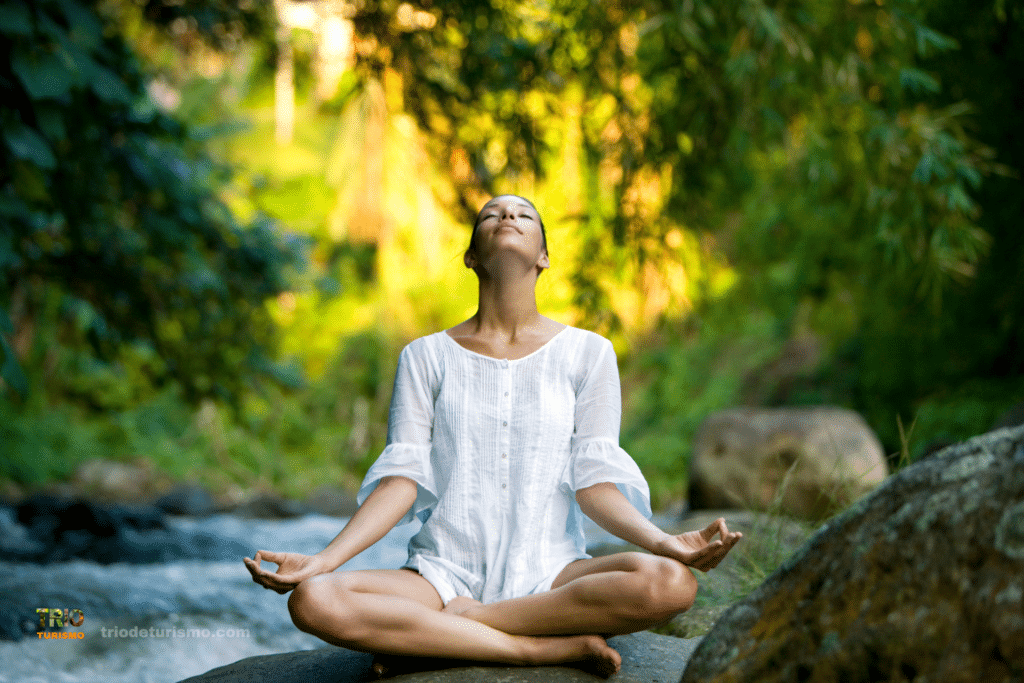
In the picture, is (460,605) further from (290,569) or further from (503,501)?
(290,569)

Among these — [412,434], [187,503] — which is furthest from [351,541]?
[187,503]

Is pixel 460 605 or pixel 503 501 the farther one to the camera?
pixel 503 501

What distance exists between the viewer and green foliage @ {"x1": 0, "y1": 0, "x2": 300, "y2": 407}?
13.6ft

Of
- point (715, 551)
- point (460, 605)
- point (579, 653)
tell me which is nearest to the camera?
point (715, 551)

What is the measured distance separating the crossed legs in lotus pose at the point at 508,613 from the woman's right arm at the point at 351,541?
4 cm

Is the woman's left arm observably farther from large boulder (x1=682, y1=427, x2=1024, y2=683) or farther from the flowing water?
the flowing water

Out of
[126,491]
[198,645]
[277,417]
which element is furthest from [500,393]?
[277,417]

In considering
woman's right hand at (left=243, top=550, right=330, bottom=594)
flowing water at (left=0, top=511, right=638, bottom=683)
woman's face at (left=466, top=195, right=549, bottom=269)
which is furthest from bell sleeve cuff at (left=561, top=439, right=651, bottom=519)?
flowing water at (left=0, top=511, right=638, bottom=683)

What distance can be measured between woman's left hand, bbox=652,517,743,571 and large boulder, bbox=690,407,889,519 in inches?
150

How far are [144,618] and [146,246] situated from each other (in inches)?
106

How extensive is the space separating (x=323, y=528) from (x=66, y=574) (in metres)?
3.08

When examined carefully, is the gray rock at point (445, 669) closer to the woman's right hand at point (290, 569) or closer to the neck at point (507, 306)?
the woman's right hand at point (290, 569)

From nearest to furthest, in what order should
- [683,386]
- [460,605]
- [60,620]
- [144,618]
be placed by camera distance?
1. [460,605]
2. [60,620]
3. [144,618]
4. [683,386]

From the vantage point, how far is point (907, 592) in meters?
1.43
